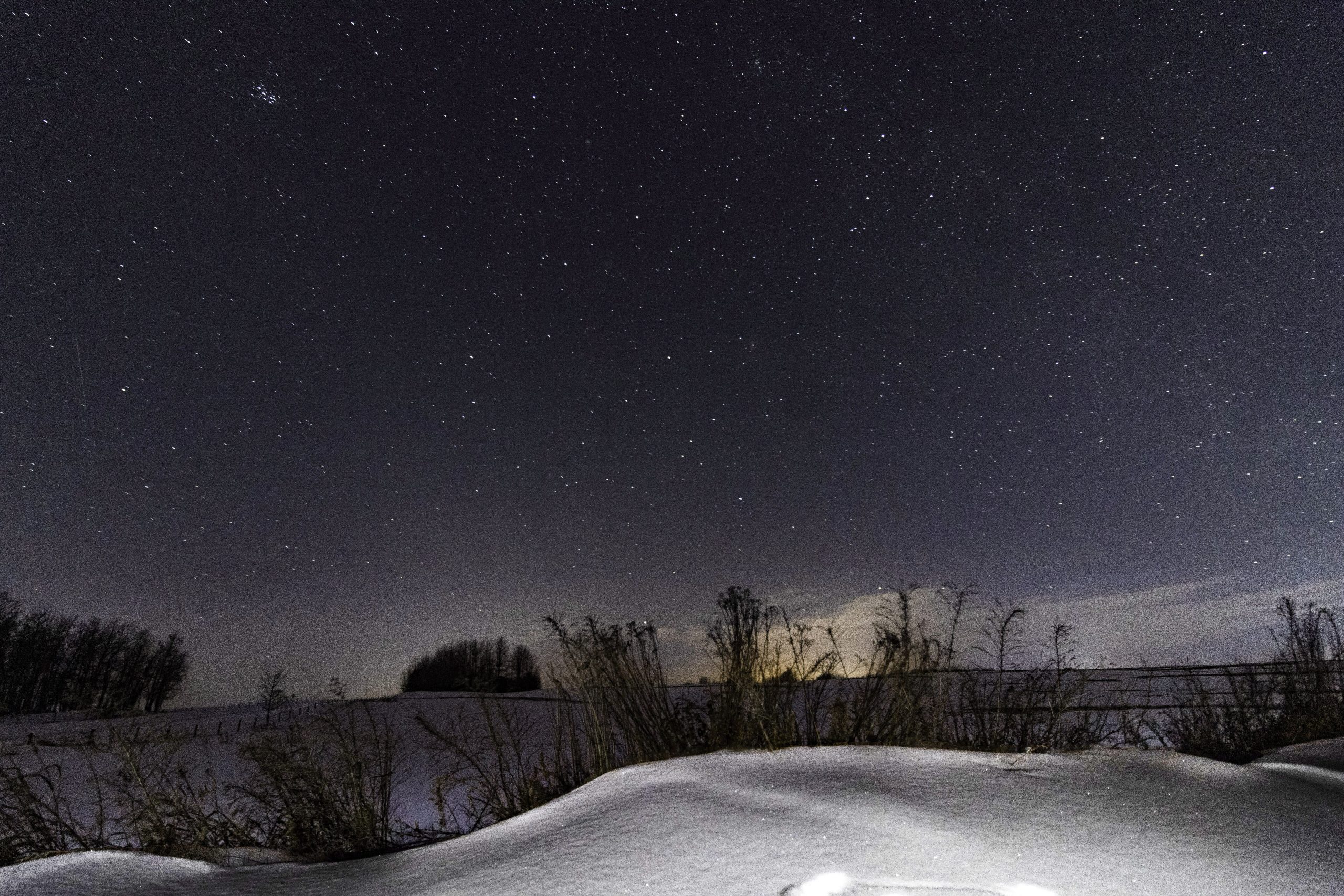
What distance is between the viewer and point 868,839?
2676 millimetres

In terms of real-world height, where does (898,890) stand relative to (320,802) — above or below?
above

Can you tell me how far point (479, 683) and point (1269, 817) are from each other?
460 centimetres

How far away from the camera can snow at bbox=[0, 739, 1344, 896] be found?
242 centimetres

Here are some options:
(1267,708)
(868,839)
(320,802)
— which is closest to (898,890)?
(868,839)

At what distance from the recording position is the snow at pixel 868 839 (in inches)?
95.1

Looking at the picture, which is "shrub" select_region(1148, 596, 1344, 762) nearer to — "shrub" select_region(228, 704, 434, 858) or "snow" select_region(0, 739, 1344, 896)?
"snow" select_region(0, 739, 1344, 896)

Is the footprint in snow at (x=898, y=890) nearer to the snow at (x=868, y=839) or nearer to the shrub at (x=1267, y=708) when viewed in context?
the snow at (x=868, y=839)

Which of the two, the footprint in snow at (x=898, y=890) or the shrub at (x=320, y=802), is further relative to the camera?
the shrub at (x=320, y=802)

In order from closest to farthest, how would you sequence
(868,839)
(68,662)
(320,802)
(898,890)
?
(898,890) → (868,839) → (320,802) → (68,662)

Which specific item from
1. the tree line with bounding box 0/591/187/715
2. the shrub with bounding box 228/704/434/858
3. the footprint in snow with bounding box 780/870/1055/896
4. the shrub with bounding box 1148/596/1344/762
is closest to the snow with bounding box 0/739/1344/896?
the footprint in snow with bounding box 780/870/1055/896

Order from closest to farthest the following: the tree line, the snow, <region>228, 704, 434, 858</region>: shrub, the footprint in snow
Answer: the footprint in snow < the snow < <region>228, 704, 434, 858</region>: shrub < the tree line

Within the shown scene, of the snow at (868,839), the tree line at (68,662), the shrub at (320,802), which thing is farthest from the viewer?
the tree line at (68,662)

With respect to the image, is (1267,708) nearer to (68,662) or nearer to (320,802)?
(320,802)

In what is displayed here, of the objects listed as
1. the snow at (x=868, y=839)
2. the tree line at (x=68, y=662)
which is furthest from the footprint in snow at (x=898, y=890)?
the tree line at (x=68, y=662)
